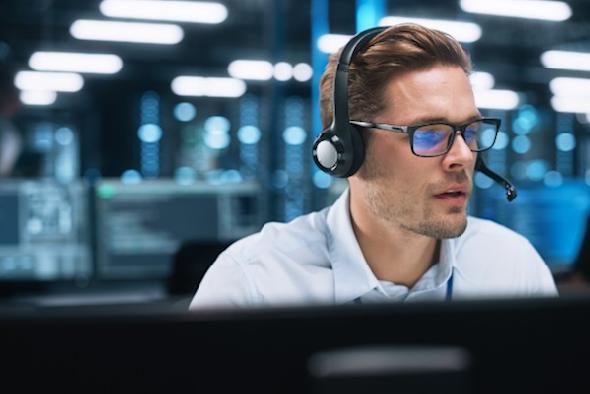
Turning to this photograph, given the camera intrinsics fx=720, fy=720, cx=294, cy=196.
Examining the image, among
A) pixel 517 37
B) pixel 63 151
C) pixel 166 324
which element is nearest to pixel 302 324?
pixel 166 324

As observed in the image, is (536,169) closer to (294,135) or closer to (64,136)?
(294,135)

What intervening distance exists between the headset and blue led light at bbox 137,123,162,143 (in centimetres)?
359

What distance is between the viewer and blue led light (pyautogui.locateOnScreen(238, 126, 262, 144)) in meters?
4.15

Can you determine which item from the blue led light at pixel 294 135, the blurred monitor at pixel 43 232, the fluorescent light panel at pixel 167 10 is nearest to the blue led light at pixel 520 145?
the blue led light at pixel 294 135

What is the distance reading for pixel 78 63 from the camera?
4.52m

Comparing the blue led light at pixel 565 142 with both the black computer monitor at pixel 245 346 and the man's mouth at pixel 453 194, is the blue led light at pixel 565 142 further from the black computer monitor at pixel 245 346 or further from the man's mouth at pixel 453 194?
the black computer monitor at pixel 245 346

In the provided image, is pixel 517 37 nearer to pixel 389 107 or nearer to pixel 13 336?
pixel 389 107

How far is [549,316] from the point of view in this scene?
0.90ft

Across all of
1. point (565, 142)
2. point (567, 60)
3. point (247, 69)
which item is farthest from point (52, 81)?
point (567, 60)

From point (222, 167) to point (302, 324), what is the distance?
4058 millimetres

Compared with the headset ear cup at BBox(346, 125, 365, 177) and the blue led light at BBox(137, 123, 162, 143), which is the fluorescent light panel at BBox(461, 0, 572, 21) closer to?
the blue led light at BBox(137, 123, 162, 143)

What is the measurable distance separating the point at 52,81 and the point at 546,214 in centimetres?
314

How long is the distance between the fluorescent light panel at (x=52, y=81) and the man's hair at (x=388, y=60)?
3621 mm

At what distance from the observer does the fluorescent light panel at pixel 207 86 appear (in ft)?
15.9
